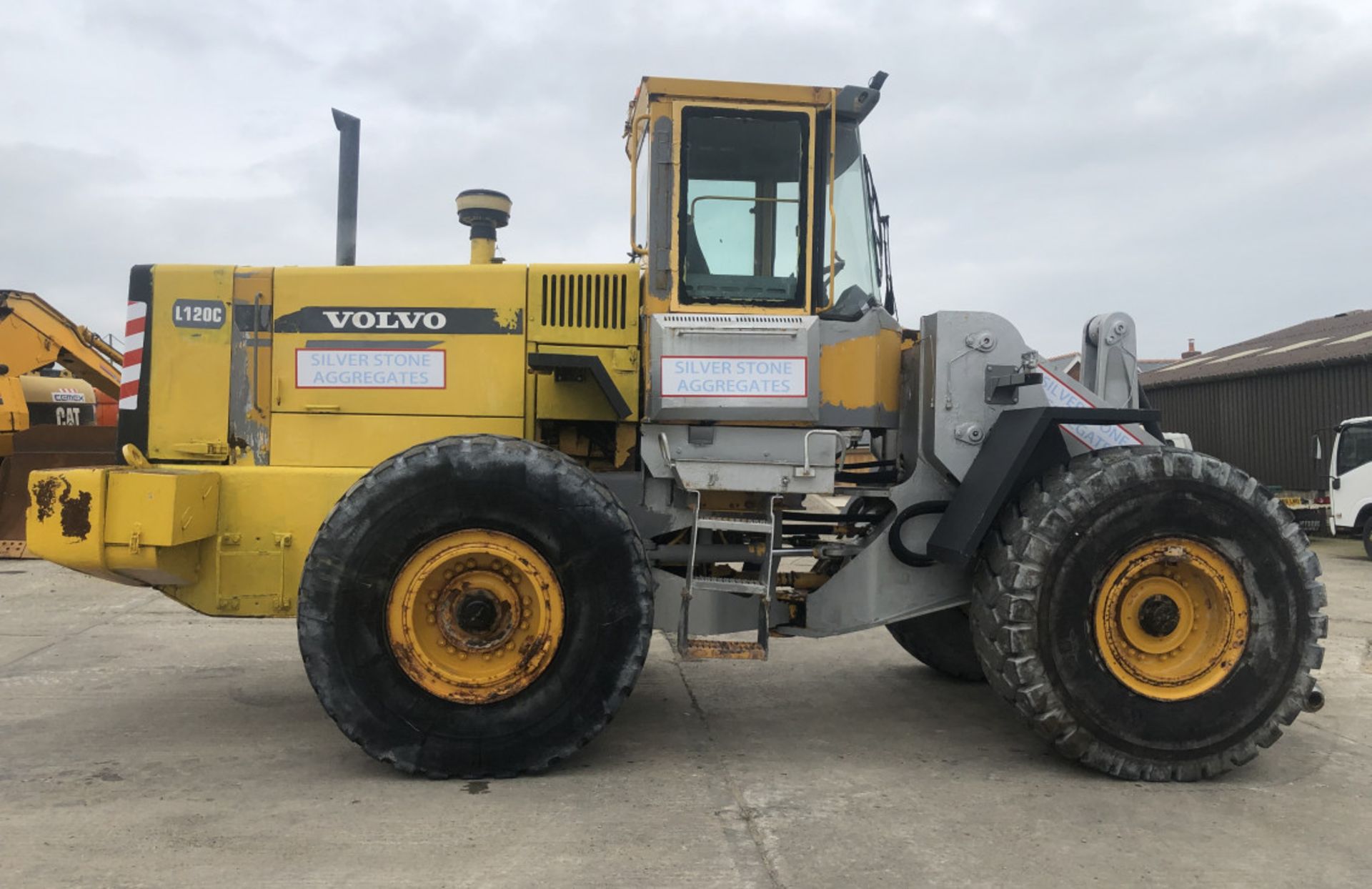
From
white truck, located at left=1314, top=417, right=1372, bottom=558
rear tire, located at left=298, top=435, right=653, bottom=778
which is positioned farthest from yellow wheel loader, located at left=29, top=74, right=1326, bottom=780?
white truck, located at left=1314, top=417, right=1372, bottom=558

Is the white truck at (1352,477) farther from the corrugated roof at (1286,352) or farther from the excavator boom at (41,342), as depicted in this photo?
the excavator boom at (41,342)

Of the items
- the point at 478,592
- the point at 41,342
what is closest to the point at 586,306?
the point at 478,592

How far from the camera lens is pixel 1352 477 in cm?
1467

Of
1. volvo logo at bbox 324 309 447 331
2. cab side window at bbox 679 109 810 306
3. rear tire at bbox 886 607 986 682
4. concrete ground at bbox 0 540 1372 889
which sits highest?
cab side window at bbox 679 109 810 306

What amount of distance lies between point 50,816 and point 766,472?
10.3 ft

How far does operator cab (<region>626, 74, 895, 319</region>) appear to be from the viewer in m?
4.65

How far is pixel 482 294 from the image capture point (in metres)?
4.80

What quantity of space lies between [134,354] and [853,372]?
3.55 meters

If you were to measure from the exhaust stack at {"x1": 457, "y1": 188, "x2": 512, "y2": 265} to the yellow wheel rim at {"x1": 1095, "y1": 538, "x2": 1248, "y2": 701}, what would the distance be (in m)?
3.47

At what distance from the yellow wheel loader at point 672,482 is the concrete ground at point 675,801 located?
13.2 inches

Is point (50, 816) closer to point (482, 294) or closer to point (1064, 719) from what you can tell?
point (482, 294)

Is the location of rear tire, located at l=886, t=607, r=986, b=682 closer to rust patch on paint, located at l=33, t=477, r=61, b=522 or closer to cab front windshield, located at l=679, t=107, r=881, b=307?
cab front windshield, located at l=679, t=107, r=881, b=307

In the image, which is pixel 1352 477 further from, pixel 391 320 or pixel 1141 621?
pixel 391 320

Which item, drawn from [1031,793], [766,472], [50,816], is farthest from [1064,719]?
[50,816]
